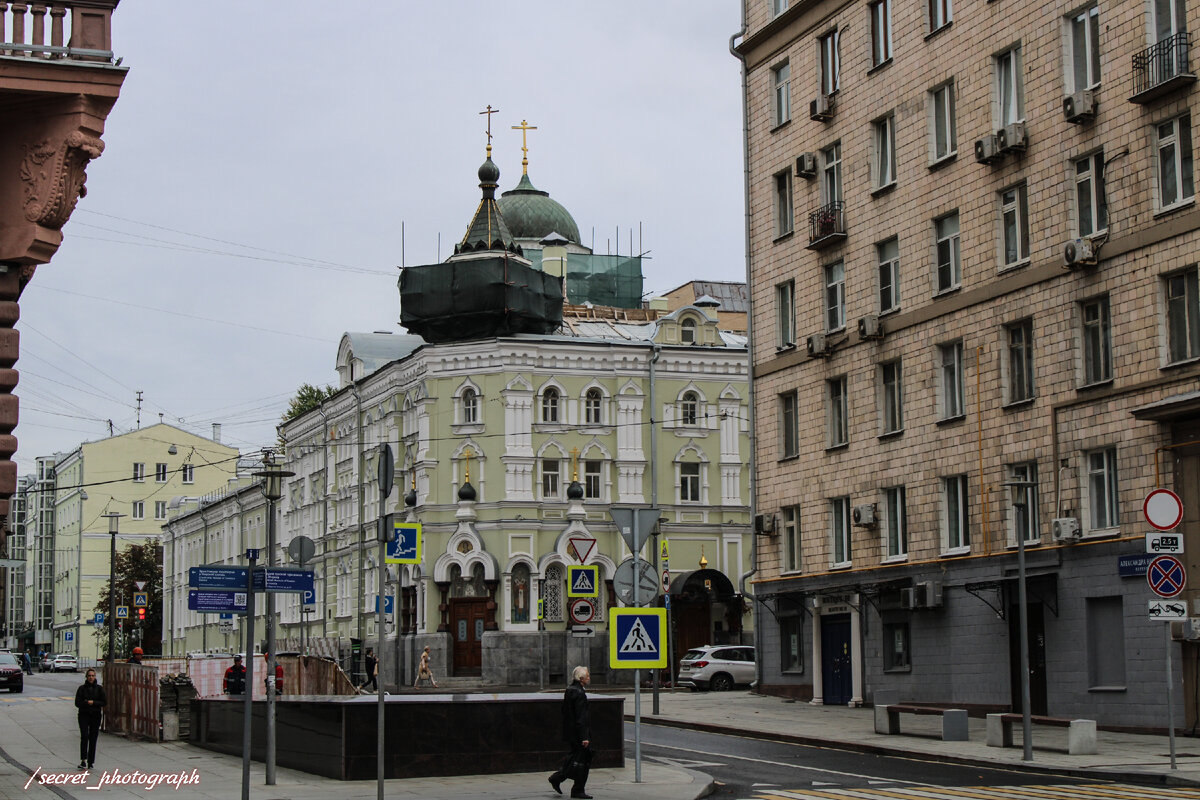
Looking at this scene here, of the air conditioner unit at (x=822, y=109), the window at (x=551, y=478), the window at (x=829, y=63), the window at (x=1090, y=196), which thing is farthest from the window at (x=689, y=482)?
the window at (x=1090, y=196)

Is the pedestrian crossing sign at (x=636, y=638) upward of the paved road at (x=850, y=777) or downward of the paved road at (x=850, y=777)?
upward

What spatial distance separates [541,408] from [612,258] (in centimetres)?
2151

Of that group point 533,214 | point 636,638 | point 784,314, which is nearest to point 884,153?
point 784,314

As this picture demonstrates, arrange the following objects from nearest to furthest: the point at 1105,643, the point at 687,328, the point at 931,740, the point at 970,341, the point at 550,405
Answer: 1. the point at 931,740
2. the point at 1105,643
3. the point at 970,341
4. the point at 550,405
5. the point at 687,328

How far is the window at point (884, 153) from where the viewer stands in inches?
1512

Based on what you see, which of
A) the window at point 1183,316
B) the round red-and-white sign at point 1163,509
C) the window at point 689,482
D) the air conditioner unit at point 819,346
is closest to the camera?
the round red-and-white sign at point 1163,509

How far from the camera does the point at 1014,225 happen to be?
33.9m

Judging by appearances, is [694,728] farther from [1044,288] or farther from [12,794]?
[12,794]

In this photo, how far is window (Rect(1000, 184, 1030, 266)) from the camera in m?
33.6

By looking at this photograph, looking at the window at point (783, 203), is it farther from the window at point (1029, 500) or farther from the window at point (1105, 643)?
the window at point (1105, 643)

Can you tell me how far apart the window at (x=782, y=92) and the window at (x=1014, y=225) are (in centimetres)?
990

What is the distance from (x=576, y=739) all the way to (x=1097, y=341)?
16.1 metres

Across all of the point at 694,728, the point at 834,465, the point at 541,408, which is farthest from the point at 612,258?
the point at 694,728

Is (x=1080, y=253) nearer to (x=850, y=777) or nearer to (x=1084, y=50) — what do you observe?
(x=1084, y=50)
